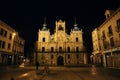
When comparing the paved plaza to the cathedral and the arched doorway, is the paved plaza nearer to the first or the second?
the cathedral

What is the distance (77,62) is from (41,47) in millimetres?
16880

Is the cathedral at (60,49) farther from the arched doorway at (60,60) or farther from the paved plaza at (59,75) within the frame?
the paved plaza at (59,75)

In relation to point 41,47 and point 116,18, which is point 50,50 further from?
point 116,18

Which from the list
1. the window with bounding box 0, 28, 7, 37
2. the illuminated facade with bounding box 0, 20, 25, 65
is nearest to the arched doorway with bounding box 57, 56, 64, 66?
the illuminated facade with bounding box 0, 20, 25, 65

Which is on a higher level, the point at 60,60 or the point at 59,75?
the point at 59,75

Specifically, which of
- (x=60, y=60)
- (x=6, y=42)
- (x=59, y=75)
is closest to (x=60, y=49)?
(x=60, y=60)

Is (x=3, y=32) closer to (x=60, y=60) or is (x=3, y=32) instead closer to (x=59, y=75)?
(x=59, y=75)

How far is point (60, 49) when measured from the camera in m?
47.5

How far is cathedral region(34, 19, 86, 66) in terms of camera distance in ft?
150

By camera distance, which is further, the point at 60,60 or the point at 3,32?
the point at 60,60

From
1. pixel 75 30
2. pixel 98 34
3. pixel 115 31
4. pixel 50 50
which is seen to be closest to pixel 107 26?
pixel 115 31

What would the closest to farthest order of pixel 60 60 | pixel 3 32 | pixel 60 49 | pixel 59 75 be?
1. pixel 59 75
2. pixel 3 32
3. pixel 60 60
4. pixel 60 49

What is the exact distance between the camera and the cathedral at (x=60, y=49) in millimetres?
45625

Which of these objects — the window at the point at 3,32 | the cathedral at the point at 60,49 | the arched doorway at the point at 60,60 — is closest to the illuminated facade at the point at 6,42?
the window at the point at 3,32
